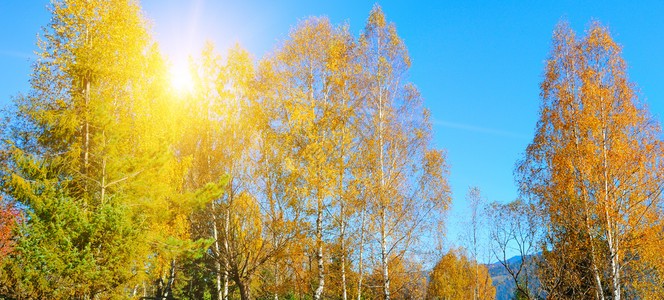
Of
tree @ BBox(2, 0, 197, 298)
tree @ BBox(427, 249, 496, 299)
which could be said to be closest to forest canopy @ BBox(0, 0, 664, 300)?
tree @ BBox(2, 0, 197, 298)

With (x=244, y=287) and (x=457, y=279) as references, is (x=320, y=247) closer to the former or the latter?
(x=244, y=287)

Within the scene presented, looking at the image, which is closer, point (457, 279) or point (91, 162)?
point (91, 162)

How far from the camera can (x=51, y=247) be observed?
8320 millimetres

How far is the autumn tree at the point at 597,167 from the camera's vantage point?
9.84 meters

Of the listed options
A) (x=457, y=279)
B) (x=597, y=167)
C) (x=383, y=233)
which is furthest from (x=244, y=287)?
(x=457, y=279)

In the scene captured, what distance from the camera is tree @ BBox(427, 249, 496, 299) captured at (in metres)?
26.9

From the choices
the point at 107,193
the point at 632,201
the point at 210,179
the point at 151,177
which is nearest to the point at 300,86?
the point at 210,179

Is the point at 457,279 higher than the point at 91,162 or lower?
lower

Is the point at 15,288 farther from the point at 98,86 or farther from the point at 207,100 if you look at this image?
the point at 207,100

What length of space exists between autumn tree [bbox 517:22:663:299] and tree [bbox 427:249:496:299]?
50.0 feet

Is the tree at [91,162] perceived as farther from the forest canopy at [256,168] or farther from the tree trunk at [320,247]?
the tree trunk at [320,247]

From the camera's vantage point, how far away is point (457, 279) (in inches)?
1155

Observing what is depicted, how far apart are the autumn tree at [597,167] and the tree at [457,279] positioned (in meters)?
15.2

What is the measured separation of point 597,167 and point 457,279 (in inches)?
838
